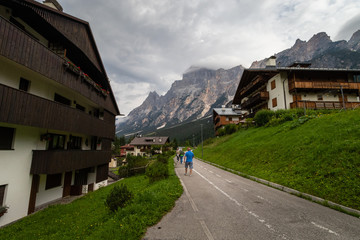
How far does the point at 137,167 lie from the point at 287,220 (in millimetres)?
21781

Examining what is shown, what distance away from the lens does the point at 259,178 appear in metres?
11.5

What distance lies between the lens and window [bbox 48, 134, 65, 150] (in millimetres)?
12870

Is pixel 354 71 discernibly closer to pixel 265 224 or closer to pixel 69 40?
pixel 265 224

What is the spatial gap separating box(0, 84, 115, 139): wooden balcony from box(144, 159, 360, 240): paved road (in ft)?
28.6

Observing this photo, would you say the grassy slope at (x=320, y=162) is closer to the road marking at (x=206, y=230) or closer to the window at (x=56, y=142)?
the road marking at (x=206, y=230)

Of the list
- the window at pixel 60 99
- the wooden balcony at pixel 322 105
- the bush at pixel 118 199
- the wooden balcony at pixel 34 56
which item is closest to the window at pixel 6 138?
the wooden balcony at pixel 34 56

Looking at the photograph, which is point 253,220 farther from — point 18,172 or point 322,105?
point 322,105

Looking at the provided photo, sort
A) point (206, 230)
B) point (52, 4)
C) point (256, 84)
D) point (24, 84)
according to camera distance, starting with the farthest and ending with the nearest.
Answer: point (256, 84)
point (52, 4)
point (24, 84)
point (206, 230)

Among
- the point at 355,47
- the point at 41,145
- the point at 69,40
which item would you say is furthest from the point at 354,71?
the point at 355,47

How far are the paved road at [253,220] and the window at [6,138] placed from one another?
933 cm

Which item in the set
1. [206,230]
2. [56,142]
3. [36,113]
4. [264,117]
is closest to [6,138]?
[36,113]

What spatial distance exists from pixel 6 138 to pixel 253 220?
12212mm

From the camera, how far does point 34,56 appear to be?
31.1 ft

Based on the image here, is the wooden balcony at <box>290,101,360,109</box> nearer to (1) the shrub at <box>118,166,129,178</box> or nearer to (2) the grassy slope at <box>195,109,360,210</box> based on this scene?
(2) the grassy slope at <box>195,109,360,210</box>
